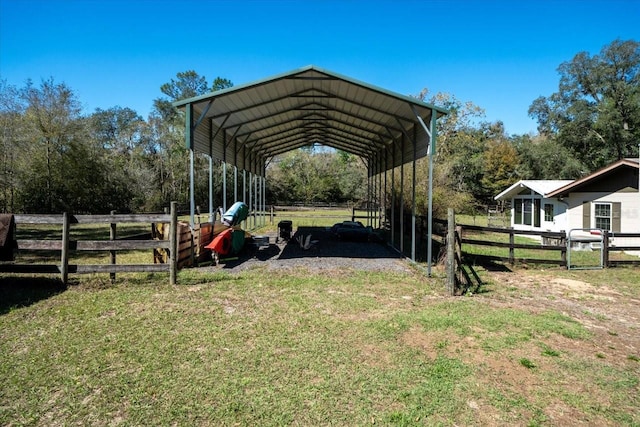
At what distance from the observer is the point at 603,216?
1278 cm

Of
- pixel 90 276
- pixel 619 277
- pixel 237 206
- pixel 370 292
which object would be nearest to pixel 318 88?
pixel 237 206

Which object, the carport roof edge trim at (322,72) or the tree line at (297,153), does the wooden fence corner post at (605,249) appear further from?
the tree line at (297,153)

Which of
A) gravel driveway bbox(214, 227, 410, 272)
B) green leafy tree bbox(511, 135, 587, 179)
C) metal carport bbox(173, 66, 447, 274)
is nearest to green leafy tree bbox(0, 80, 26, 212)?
metal carport bbox(173, 66, 447, 274)

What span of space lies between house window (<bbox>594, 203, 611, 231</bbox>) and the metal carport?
A: 7.24m

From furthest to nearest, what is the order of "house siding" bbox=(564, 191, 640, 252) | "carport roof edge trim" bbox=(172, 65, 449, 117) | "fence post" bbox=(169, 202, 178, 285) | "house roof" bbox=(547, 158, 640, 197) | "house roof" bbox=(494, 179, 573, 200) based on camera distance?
Answer: "house roof" bbox=(494, 179, 573, 200), "house siding" bbox=(564, 191, 640, 252), "house roof" bbox=(547, 158, 640, 197), "carport roof edge trim" bbox=(172, 65, 449, 117), "fence post" bbox=(169, 202, 178, 285)

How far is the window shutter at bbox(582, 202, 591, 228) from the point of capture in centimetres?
1326

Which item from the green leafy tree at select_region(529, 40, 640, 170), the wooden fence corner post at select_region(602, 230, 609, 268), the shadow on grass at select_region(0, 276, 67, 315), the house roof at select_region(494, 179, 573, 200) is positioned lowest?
the shadow on grass at select_region(0, 276, 67, 315)

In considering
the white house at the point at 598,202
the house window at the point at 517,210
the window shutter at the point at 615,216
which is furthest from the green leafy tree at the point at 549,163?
the window shutter at the point at 615,216

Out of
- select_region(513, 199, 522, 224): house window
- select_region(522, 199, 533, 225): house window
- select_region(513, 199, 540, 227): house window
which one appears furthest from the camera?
select_region(513, 199, 522, 224): house window

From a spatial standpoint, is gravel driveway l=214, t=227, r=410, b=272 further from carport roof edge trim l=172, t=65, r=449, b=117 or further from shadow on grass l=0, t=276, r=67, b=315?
carport roof edge trim l=172, t=65, r=449, b=117

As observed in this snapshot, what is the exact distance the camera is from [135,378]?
3264mm

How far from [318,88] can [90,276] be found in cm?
696

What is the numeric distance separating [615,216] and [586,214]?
1.01 meters

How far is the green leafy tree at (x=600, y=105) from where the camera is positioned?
1244 inches
